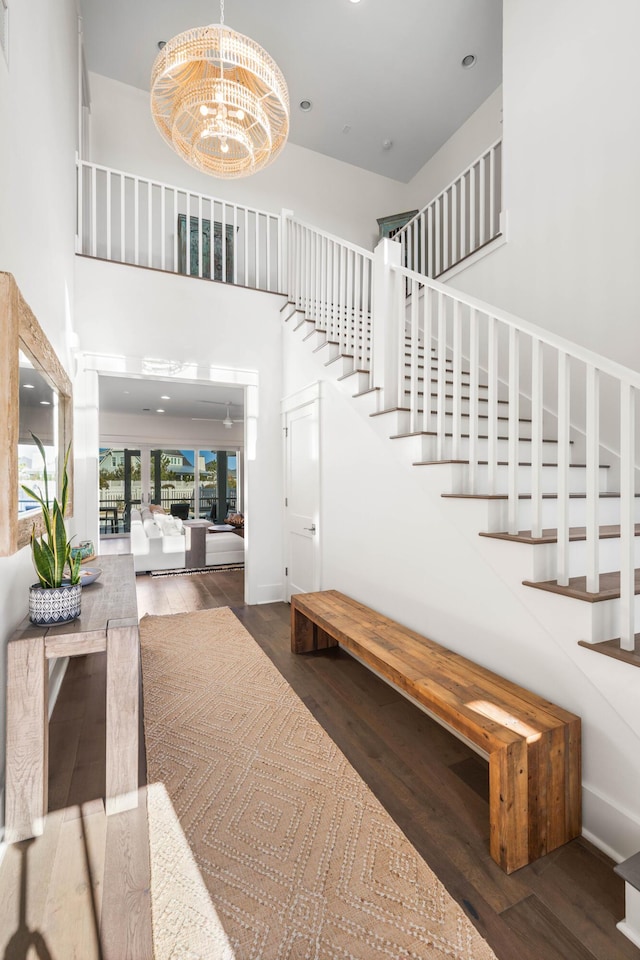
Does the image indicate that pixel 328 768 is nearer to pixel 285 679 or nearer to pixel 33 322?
pixel 285 679

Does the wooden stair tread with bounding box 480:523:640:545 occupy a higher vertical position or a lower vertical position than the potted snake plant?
higher

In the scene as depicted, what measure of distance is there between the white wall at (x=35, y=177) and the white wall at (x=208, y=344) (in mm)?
540

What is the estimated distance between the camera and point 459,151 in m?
5.27

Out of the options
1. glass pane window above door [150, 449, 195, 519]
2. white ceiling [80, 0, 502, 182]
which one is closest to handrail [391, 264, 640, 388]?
white ceiling [80, 0, 502, 182]

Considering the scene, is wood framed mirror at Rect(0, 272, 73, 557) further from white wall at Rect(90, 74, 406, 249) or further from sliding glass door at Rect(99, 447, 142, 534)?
sliding glass door at Rect(99, 447, 142, 534)

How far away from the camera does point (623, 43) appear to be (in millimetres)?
A: 2652

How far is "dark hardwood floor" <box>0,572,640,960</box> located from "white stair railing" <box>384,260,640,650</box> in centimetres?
79

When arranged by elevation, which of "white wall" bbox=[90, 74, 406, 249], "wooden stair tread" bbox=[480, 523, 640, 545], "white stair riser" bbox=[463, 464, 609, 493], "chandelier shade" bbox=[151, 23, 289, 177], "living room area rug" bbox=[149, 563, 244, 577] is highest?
"white wall" bbox=[90, 74, 406, 249]

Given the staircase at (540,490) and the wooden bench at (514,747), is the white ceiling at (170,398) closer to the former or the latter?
the staircase at (540,490)

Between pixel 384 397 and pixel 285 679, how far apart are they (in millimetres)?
1861

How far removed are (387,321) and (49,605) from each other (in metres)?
2.31

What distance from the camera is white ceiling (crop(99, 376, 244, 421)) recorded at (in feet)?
21.2

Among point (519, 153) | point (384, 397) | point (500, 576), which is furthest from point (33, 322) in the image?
point (519, 153)

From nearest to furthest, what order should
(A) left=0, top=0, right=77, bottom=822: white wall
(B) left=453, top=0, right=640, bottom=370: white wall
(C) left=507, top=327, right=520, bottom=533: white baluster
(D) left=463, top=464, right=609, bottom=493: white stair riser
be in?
(A) left=0, top=0, right=77, bottom=822: white wall
(C) left=507, top=327, right=520, bottom=533: white baluster
(D) left=463, top=464, right=609, bottom=493: white stair riser
(B) left=453, top=0, right=640, bottom=370: white wall
